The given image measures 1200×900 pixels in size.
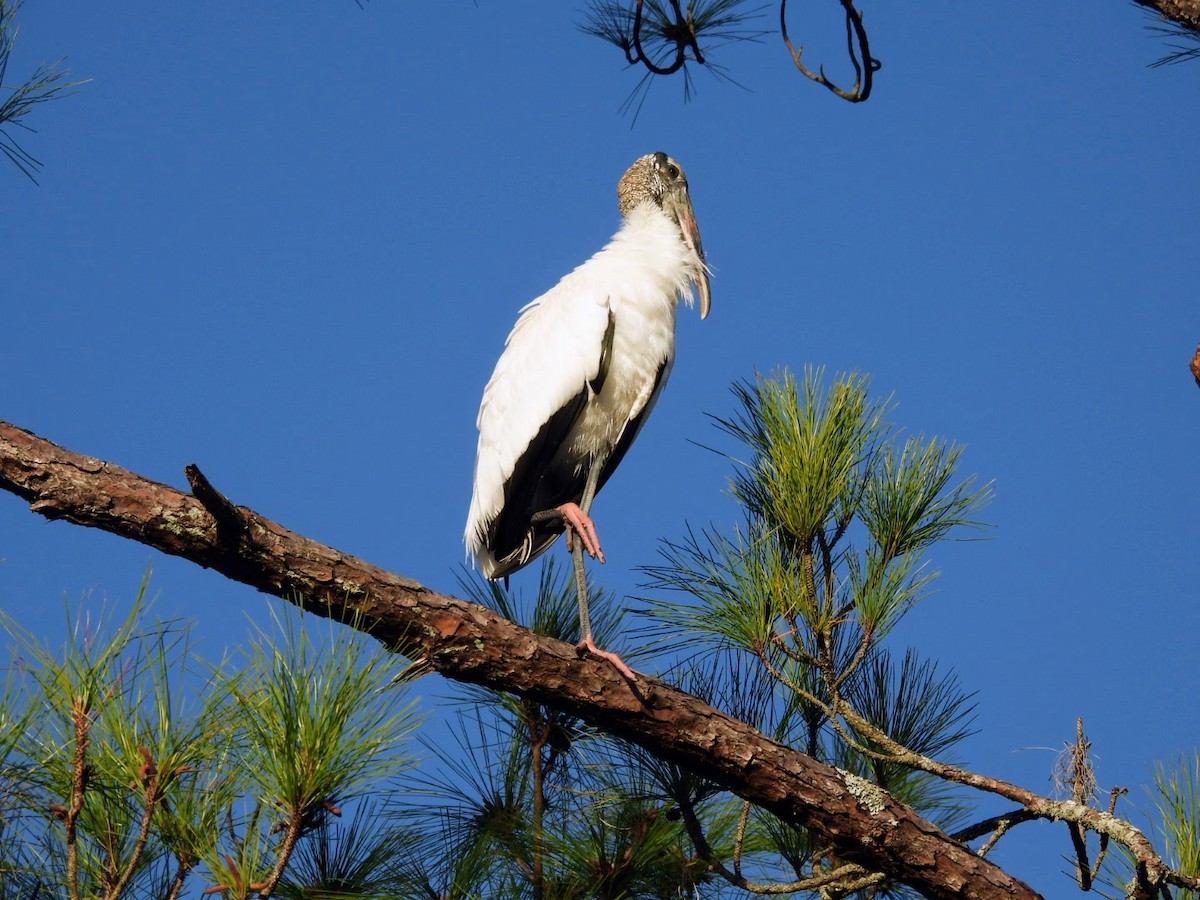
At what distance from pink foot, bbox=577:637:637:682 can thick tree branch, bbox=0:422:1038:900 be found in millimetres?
21

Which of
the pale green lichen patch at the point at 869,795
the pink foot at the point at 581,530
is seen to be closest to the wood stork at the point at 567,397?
the pink foot at the point at 581,530

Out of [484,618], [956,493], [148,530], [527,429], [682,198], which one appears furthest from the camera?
[682,198]

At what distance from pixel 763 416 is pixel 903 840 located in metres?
1.07

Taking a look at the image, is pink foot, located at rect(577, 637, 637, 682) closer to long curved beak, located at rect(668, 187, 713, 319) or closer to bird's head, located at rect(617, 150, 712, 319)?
long curved beak, located at rect(668, 187, 713, 319)

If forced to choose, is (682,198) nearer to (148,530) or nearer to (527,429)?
(527,429)

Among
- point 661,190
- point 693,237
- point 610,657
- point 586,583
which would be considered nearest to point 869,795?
point 610,657

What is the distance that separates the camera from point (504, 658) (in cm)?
307

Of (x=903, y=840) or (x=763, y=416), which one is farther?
(x=763, y=416)

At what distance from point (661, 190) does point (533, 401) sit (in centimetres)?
119

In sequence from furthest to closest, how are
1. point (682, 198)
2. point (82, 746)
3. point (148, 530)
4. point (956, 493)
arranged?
point (682, 198), point (956, 493), point (148, 530), point (82, 746)

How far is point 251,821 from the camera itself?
226 cm

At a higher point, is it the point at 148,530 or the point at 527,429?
the point at 527,429

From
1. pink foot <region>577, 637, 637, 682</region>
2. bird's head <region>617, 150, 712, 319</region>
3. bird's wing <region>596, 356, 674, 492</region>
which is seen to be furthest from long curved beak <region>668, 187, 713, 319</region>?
pink foot <region>577, 637, 637, 682</region>

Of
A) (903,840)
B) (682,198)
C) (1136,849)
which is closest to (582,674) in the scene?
(903,840)
